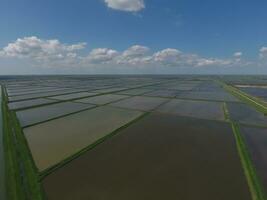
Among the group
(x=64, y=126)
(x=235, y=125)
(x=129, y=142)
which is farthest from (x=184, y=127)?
(x=64, y=126)

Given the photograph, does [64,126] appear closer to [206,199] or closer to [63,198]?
[63,198]

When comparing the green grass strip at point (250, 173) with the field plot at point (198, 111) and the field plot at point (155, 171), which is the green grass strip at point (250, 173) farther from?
the field plot at point (198, 111)

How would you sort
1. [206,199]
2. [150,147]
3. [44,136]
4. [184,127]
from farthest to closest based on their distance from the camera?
[184,127] < [44,136] < [150,147] < [206,199]

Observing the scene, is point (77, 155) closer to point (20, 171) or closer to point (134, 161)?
point (20, 171)

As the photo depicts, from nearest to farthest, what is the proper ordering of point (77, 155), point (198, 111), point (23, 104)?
point (77, 155) → point (198, 111) → point (23, 104)

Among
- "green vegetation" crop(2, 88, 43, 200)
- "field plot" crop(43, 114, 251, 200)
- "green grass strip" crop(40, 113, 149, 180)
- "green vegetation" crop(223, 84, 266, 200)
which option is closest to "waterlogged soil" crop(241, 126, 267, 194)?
"green vegetation" crop(223, 84, 266, 200)

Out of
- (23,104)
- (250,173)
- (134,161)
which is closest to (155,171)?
(134,161)

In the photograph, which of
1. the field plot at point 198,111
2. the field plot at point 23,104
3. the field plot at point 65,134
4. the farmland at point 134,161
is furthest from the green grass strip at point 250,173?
the field plot at point 23,104
